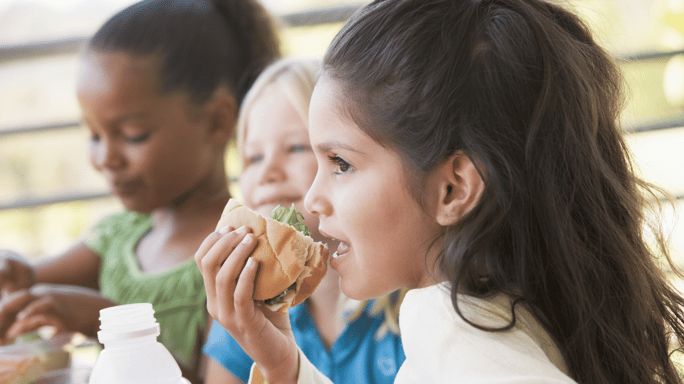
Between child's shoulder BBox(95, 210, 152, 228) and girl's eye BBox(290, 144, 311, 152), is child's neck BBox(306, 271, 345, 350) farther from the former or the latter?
child's shoulder BBox(95, 210, 152, 228)

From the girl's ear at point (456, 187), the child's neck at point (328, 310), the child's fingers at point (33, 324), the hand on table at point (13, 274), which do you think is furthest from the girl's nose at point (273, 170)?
the hand on table at point (13, 274)

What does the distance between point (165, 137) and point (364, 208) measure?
28.1 inches

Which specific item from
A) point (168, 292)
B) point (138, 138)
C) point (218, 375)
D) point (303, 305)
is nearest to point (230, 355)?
point (218, 375)

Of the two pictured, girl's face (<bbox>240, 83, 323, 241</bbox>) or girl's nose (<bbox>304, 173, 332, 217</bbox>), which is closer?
girl's nose (<bbox>304, 173, 332, 217</bbox>)

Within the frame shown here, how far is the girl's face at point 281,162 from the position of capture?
1.10 metres

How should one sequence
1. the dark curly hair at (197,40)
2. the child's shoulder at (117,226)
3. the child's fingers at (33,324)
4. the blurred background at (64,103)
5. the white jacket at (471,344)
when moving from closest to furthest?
the white jacket at (471,344), the child's fingers at (33,324), the dark curly hair at (197,40), the child's shoulder at (117,226), the blurred background at (64,103)

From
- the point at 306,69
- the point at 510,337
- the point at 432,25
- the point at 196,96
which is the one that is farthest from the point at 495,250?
the point at 196,96

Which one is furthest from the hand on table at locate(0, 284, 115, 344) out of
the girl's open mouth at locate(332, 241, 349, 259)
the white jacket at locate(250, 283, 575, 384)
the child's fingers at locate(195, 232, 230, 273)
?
the white jacket at locate(250, 283, 575, 384)

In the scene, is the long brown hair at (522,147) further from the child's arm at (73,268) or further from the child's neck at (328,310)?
the child's arm at (73,268)

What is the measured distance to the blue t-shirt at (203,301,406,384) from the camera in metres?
1.05

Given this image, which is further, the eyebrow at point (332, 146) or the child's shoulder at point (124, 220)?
the child's shoulder at point (124, 220)

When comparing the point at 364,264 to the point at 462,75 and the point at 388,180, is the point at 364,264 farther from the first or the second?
the point at 462,75

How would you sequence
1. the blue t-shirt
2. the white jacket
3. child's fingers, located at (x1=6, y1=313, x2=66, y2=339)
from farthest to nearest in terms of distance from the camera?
child's fingers, located at (x1=6, y1=313, x2=66, y2=339) → the blue t-shirt → the white jacket

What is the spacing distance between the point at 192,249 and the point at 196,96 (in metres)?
0.38
